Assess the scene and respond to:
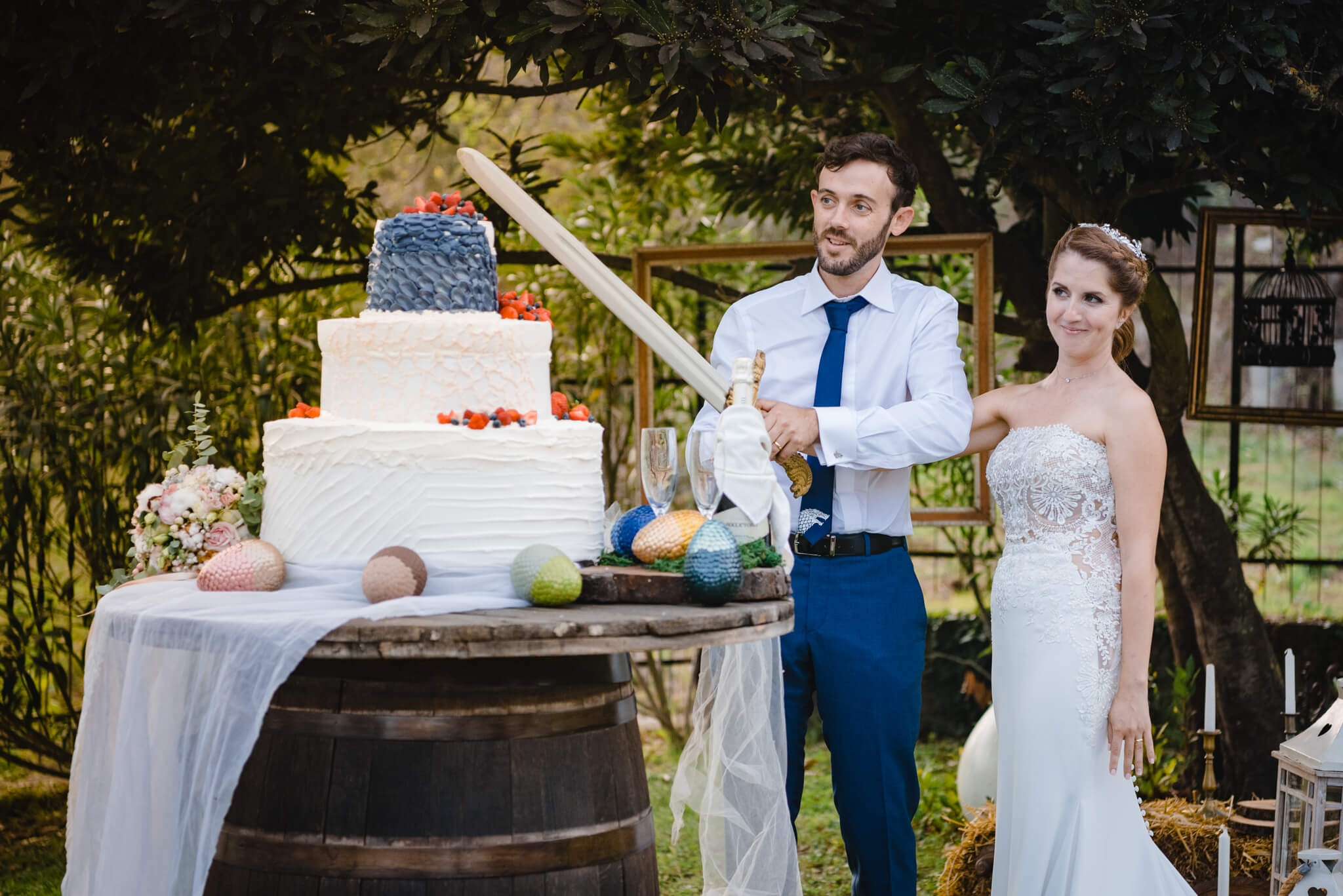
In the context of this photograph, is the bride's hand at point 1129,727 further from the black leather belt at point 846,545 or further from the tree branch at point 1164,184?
the tree branch at point 1164,184

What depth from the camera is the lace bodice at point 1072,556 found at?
2.93 m

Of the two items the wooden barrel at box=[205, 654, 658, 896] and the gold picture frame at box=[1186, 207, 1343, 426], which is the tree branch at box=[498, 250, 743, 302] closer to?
the gold picture frame at box=[1186, 207, 1343, 426]

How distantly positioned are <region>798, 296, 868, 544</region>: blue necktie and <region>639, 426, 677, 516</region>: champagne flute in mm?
452

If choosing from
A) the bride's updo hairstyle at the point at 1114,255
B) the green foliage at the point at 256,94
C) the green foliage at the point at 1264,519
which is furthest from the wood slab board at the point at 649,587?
the green foliage at the point at 1264,519

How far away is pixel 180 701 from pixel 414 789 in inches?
16.9

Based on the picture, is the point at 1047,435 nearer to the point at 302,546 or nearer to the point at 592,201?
the point at 302,546

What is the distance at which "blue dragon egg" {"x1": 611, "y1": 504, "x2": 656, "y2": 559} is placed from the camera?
2.59m

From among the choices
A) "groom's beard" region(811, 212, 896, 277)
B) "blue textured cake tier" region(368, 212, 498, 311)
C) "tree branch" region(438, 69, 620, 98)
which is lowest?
"blue textured cake tier" region(368, 212, 498, 311)

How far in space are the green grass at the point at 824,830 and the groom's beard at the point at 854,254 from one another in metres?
2.03

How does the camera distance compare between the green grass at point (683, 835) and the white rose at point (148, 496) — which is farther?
the green grass at point (683, 835)

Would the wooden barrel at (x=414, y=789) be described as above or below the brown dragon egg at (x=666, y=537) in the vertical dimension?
below

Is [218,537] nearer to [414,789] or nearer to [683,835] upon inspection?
[414,789]

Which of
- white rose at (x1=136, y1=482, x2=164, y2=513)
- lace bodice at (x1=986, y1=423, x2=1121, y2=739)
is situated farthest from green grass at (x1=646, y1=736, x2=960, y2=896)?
white rose at (x1=136, y1=482, x2=164, y2=513)

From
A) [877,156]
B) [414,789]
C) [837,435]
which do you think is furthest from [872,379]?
[414,789]
